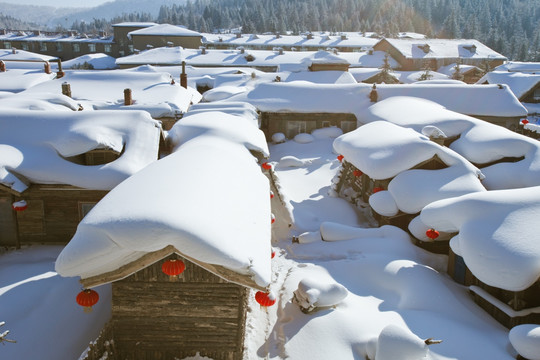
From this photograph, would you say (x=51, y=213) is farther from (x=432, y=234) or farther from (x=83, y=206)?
(x=432, y=234)

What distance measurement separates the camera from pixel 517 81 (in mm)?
49781

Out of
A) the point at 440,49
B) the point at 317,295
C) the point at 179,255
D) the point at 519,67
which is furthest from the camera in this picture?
the point at 440,49

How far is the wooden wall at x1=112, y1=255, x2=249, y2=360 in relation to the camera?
984 cm

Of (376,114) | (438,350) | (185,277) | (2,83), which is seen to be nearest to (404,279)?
(438,350)

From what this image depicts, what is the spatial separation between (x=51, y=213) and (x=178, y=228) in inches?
385

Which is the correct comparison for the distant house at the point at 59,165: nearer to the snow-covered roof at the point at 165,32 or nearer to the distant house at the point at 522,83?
the distant house at the point at 522,83

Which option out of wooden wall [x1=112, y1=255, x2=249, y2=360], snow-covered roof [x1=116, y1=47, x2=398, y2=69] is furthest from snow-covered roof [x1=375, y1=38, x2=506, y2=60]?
wooden wall [x1=112, y1=255, x2=249, y2=360]

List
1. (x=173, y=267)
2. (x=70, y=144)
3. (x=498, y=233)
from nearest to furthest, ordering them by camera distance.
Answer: (x=173, y=267) < (x=498, y=233) < (x=70, y=144)

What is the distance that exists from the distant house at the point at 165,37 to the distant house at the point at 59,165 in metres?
66.8

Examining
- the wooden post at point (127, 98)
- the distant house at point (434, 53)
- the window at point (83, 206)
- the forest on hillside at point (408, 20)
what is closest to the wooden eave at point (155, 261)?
the window at point (83, 206)

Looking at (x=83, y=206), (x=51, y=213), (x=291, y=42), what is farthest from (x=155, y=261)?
(x=291, y=42)

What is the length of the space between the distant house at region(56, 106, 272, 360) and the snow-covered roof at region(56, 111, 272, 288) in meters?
0.02

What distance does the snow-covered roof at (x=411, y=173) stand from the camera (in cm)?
1691

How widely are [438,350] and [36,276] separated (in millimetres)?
11617
